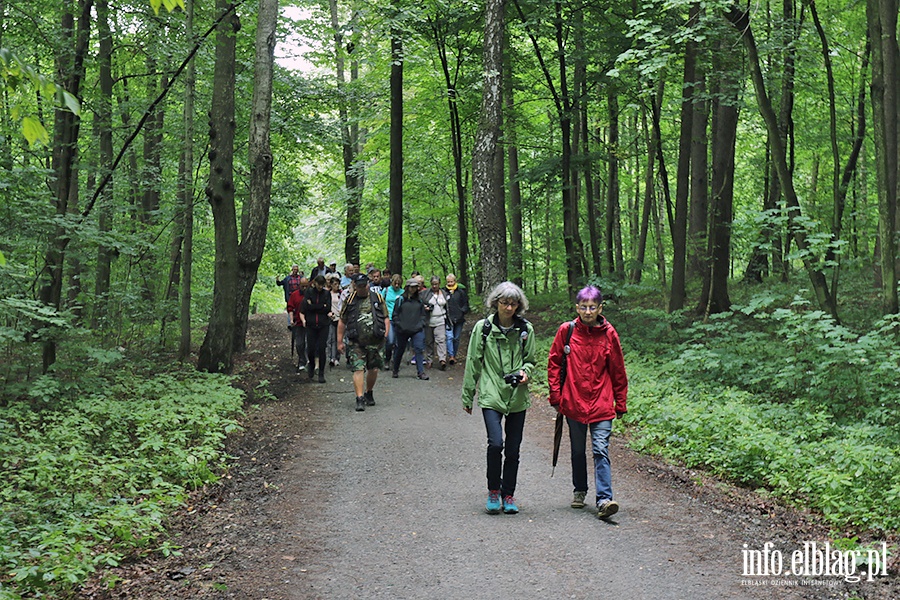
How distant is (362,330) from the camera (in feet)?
Result: 37.2

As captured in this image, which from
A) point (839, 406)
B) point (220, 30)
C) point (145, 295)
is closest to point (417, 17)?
point (220, 30)

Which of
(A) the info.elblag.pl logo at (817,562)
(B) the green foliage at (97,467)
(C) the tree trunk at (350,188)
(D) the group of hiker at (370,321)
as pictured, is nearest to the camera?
(A) the info.elblag.pl logo at (817,562)

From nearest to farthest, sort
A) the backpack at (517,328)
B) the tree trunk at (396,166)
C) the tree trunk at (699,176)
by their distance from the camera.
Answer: the backpack at (517,328), the tree trunk at (699,176), the tree trunk at (396,166)

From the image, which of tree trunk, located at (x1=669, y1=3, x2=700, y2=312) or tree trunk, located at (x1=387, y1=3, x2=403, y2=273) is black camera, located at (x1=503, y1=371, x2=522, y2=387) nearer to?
tree trunk, located at (x1=669, y1=3, x2=700, y2=312)

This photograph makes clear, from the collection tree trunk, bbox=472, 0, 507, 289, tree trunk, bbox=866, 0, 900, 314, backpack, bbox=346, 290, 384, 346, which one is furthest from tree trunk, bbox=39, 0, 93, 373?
tree trunk, bbox=866, 0, 900, 314

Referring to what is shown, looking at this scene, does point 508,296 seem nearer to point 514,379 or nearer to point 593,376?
point 514,379

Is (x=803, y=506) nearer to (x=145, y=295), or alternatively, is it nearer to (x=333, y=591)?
(x=333, y=591)

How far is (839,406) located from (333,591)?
804 centimetres

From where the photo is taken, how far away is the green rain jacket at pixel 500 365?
6305mm

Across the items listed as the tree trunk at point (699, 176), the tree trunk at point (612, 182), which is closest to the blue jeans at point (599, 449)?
the tree trunk at point (612, 182)

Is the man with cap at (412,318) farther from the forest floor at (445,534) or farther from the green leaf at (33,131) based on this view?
the green leaf at (33,131)

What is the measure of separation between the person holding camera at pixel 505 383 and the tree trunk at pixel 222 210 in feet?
26.4

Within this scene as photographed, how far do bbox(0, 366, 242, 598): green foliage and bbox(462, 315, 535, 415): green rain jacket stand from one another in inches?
112

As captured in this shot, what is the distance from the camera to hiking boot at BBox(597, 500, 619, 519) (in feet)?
19.6
